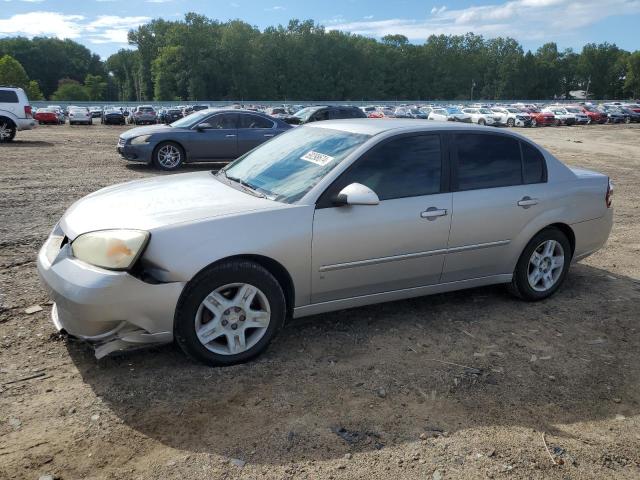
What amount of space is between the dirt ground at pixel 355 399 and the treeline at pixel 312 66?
118648 millimetres

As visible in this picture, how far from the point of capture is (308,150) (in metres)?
4.32

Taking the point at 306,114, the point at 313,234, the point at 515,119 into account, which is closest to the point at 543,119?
the point at 515,119

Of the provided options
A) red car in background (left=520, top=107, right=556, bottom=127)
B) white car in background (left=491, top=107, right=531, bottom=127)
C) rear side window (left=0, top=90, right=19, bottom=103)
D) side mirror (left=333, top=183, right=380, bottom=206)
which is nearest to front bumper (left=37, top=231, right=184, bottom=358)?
side mirror (left=333, top=183, right=380, bottom=206)

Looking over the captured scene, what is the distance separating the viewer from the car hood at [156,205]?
3486 mm

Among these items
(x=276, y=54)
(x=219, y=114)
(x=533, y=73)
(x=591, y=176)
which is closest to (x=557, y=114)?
(x=219, y=114)

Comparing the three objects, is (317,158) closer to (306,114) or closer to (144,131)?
(144,131)

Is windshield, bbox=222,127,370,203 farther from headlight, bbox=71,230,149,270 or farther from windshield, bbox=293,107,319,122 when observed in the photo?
windshield, bbox=293,107,319,122

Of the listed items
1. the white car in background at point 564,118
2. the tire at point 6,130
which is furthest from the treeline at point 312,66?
the tire at point 6,130

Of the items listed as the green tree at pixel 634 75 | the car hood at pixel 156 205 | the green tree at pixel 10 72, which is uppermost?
the green tree at pixel 634 75

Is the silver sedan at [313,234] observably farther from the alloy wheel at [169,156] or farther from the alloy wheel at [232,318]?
the alloy wheel at [169,156]

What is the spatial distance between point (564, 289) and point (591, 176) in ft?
3.73

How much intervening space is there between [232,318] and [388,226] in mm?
1330

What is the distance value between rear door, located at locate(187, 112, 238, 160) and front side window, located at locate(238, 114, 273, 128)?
6.9 inches

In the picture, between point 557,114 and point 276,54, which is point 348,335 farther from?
point 276,54
